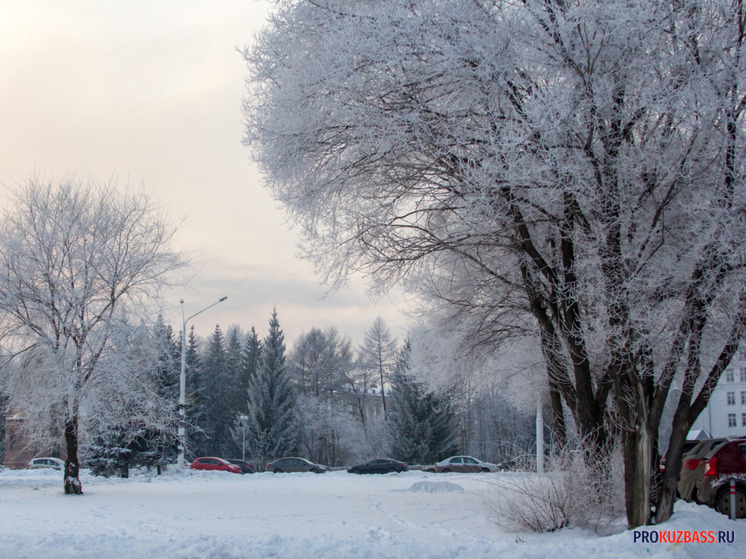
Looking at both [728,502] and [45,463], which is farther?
[45,463]

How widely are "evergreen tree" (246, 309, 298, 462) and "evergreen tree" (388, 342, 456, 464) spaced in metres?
8.67

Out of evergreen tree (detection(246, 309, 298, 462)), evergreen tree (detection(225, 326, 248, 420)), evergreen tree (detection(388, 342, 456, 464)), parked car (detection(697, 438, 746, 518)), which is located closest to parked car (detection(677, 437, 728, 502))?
parked car (detection(697, 438, 746, 518))

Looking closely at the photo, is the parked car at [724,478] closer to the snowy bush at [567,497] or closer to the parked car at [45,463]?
the snowy bush at [567,497]

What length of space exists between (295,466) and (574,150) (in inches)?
1212

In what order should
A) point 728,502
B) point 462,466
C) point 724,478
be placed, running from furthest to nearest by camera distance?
point 462,466 < point 724,478 < point 728,502

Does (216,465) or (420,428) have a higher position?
(420,428)

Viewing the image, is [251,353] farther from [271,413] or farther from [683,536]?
[683,536]

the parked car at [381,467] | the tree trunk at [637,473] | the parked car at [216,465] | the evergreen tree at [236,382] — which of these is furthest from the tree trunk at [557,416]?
the evergreen tree at [236,382]

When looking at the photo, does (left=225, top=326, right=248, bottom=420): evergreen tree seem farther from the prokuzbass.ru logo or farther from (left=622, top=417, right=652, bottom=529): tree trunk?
the prokuzbass.ru logo

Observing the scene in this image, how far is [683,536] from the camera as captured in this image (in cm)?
702

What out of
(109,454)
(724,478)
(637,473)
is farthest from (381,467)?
(637,473)

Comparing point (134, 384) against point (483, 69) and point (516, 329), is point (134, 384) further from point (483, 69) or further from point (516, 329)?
point (483, 69)

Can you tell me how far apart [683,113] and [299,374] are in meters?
54.0

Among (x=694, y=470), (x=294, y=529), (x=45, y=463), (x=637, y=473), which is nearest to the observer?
(x=637, y=473)
